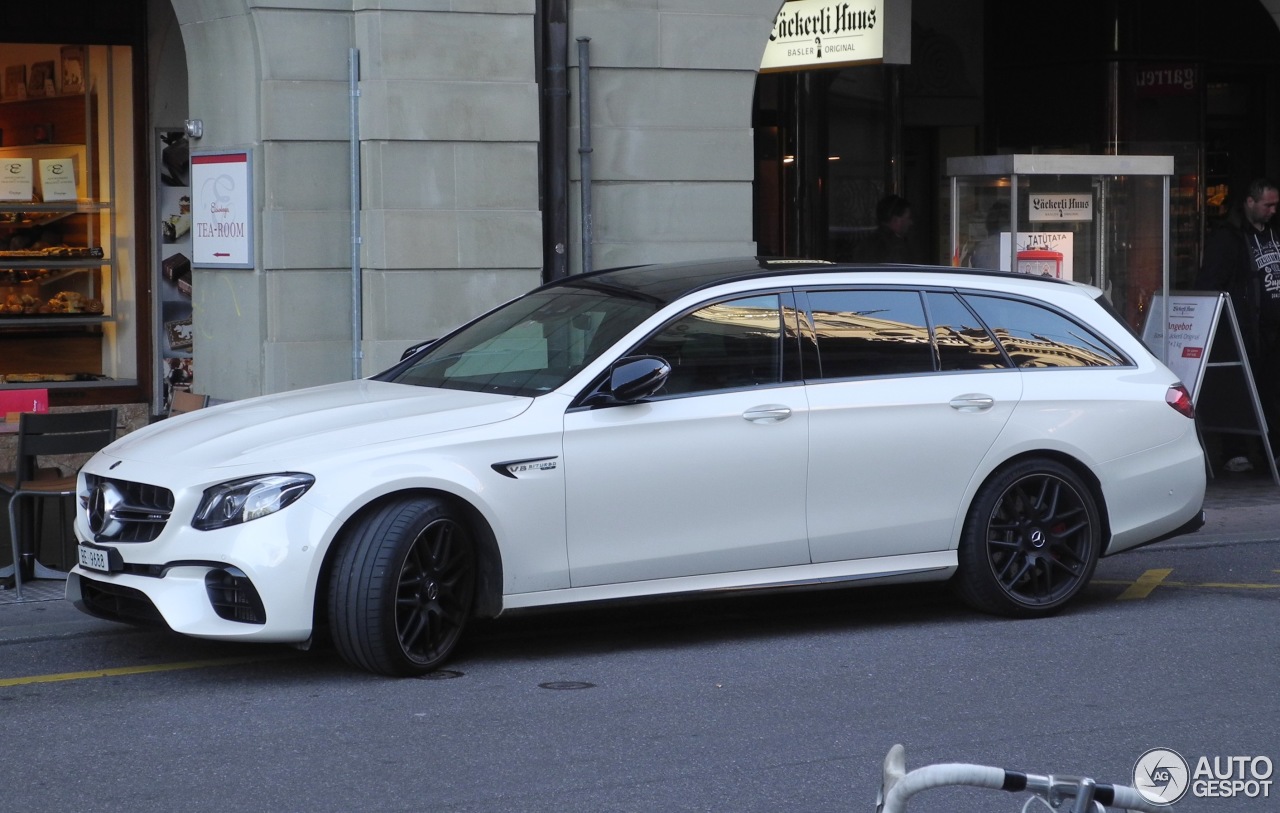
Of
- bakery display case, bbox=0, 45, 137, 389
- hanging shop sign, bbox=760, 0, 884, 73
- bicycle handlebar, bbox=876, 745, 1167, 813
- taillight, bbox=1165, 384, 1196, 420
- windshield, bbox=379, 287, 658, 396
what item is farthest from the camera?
bakery display case, bbox=0, 45, 137, 389

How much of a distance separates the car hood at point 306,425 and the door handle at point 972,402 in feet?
6.52

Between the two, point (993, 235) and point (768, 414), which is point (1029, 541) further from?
point (993, 235)

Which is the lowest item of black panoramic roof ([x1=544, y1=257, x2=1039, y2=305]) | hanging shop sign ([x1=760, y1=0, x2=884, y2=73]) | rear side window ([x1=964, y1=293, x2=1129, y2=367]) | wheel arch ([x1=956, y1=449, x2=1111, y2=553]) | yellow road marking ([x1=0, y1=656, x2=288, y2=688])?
yellow road marking ([x1=0, y1=656, x2=288, y2=688])

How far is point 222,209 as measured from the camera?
11.3 meters

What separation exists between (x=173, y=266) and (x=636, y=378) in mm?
7494

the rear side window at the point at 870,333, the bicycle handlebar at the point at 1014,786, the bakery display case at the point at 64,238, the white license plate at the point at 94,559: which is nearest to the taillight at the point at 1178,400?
the rear side window at the point at 870,333

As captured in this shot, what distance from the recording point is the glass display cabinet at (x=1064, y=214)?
39.7 ft

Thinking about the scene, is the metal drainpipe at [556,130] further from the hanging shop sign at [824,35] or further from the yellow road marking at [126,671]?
the yellow road marking at [126,671]

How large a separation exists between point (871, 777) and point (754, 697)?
104 cm

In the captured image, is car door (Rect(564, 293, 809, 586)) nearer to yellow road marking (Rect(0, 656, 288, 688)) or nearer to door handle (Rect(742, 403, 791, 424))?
door handle (Rect(742, 403, 791, 424))

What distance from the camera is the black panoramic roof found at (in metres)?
7.38

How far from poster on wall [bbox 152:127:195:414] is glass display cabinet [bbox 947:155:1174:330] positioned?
5820 mm

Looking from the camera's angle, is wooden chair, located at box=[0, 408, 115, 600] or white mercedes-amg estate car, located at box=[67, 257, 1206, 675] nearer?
white mercedes-amg estate car, located at box=[67, 257, 1206, 675]

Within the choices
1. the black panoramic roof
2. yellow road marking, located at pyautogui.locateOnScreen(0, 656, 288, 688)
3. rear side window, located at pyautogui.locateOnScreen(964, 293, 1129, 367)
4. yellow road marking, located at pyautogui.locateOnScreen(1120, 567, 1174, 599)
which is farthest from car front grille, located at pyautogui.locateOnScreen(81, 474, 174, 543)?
yellow road marking, located at pyautogui.locateOnScreen(1120, 567, 1174, 599)
